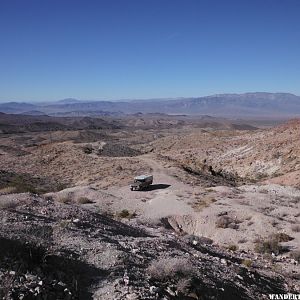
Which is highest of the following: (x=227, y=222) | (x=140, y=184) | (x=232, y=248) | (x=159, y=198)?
(x=232, y=248)

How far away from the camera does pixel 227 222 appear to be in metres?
20.8

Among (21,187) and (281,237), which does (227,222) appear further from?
(21,187)

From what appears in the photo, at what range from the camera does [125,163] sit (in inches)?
1720

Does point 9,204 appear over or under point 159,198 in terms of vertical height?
over

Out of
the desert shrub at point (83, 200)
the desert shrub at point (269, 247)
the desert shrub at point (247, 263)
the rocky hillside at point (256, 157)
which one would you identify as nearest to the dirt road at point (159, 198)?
the desert shrub at point (83, 200)

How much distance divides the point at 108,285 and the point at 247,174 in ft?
130

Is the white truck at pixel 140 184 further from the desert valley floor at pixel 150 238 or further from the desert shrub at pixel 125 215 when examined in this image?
the desert shrub at pixel 125 215

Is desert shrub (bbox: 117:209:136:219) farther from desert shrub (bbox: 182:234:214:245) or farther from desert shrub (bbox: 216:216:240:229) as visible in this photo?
desert shrub (bbox: 182:234:214:245)

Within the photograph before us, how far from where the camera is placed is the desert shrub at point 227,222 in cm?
2047

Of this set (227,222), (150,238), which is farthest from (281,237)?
(150,238)

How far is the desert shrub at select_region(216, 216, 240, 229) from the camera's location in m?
20.5

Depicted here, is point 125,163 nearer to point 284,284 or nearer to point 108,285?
point 284,284

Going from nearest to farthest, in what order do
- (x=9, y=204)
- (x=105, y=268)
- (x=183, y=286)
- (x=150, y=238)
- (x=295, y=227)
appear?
(x=183, y=286)
(x=105, y=268)
(x=150, y=238)
(x=9, y=204)
(x=295, y=227)

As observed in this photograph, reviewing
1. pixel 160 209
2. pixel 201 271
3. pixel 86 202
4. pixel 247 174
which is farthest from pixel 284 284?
pixel 247 174
